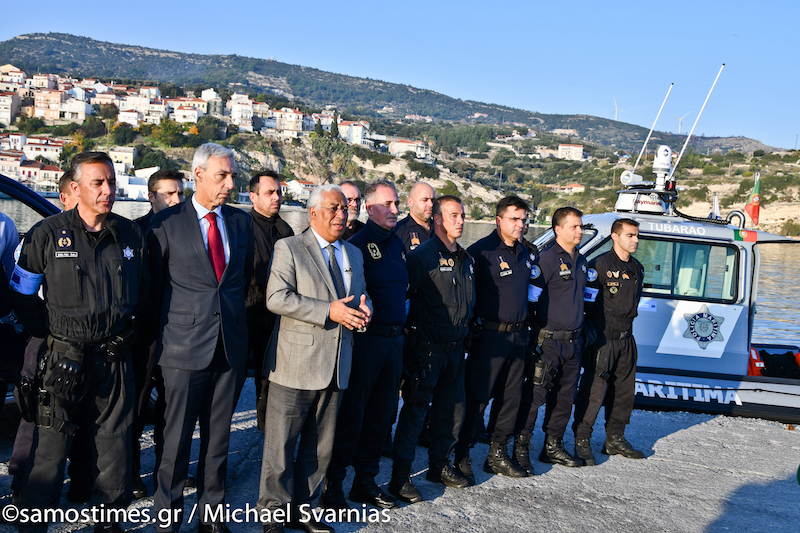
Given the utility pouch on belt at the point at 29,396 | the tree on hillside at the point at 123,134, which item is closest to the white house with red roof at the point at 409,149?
the tree on hillside at the point at 123,134

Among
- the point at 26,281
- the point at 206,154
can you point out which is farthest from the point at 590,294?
the point at 26,281

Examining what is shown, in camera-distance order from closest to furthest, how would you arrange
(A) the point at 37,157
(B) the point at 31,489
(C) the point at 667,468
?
(B) the point at 31,489, (C) the point at 667,468, (A) the point at 37,157

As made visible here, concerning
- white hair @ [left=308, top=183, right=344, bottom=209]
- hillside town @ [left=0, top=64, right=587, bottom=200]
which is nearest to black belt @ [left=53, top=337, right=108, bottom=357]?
white hair @ [left=308, top=183, right=344, bottom=209]

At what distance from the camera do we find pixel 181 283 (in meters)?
3.10

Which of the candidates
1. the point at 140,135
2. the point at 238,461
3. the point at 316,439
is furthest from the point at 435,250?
the point at 140,135

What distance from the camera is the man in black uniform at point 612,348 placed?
4918 mm

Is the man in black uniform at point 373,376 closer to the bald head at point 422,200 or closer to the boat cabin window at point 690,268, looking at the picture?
the bald head at point 422,200

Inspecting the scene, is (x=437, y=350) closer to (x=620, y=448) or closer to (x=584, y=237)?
(x=620, y=448)

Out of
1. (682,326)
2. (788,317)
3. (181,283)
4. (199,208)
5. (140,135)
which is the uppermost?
(140,135)

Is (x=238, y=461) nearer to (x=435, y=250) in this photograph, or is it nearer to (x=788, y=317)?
(x=435, y=250)

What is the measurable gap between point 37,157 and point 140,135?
26167mm

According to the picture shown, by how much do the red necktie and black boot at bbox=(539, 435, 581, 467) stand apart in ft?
9.47

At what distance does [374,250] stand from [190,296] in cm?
116

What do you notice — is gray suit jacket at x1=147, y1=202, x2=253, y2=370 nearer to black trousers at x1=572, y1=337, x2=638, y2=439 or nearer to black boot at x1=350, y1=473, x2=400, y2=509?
black boot at x1=350, y1=473, x2=400, y2=509
